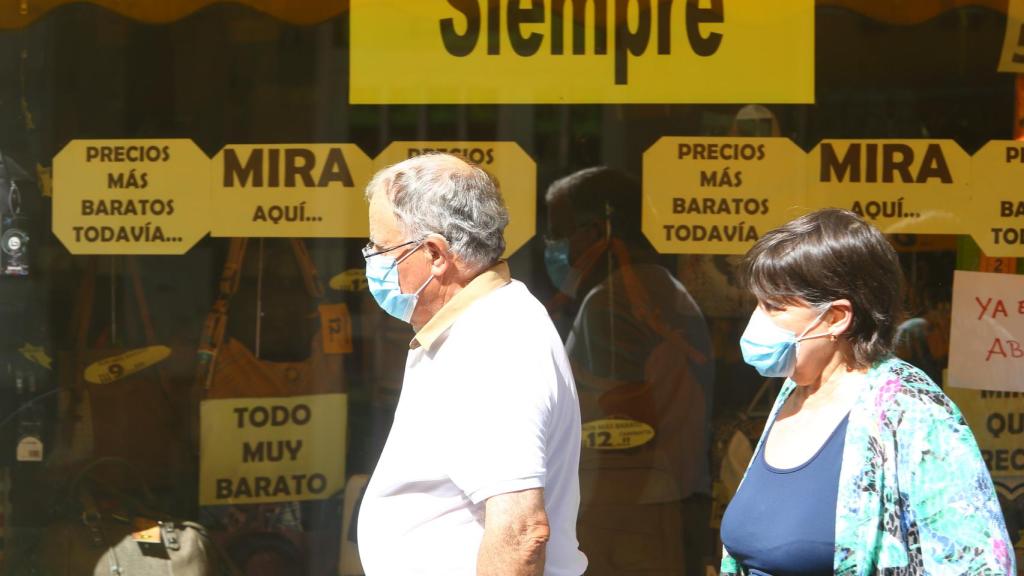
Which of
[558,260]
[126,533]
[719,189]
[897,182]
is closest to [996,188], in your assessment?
[897,182]

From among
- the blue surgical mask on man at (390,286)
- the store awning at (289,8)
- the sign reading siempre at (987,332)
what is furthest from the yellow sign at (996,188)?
the blue surgical mask on man at (390,286)

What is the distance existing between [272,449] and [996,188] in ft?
8.28

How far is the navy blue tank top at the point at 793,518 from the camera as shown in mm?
2146

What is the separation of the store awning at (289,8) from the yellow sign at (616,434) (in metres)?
1.50

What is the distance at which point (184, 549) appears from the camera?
4.00 m

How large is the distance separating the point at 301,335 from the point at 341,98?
0.80m

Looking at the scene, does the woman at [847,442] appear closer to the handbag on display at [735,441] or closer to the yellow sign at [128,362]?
the handbag on display at [735,441]

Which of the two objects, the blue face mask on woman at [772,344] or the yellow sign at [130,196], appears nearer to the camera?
the blue face mask on woman at [772,344]

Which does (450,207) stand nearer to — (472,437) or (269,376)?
(472,437)

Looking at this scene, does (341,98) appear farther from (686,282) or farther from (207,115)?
(686,282)

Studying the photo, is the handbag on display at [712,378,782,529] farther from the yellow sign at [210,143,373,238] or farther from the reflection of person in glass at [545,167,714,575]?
the yellow sign at [210,143,373,238]

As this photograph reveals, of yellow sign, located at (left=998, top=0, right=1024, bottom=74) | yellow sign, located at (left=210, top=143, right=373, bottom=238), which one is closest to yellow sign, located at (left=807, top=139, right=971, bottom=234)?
yellow sign, located at (left=998, top=0, right=1024, bottom=74)

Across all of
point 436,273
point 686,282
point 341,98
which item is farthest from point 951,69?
point 436,273

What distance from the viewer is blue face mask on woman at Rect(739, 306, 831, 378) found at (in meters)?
2.28
